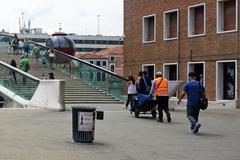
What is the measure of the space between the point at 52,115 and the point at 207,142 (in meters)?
9.02

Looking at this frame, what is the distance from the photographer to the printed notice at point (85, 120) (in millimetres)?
14344

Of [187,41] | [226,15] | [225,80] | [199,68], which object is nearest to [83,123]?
[225,80]

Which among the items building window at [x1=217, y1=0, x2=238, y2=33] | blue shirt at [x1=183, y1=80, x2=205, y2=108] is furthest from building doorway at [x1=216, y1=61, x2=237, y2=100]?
blue shirt at [x1=183, y1=80, x2=205, y2=108]

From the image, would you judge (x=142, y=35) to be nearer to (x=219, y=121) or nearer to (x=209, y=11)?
(x=209, y=11)

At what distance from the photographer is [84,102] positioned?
31.0m

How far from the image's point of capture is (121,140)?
600 inches

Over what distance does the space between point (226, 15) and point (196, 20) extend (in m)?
3.29

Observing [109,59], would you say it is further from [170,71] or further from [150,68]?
[170,71]

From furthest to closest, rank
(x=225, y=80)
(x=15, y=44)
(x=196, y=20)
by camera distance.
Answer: (x=15, y=44) < (x=196, y=20) < (x=225, y=80)

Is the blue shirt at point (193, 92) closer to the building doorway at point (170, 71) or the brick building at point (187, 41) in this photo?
the brick building at point (187, 41)

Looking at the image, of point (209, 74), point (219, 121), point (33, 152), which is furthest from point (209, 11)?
point (33, 152)

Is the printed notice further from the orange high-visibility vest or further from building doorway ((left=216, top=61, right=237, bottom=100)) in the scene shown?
building doorway ((left=216, top=61, right=237, bottom=100))

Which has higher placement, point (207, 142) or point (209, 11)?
point (209, 11)

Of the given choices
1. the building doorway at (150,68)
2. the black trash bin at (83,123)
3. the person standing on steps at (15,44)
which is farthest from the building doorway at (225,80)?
the black trash bin at (83,123)
